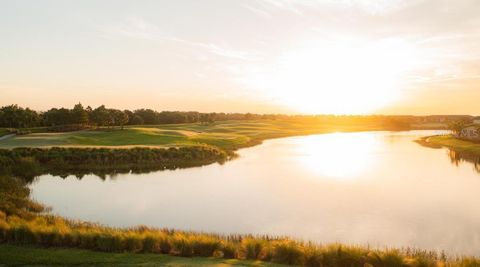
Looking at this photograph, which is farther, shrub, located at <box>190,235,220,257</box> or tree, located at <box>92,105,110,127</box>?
tree, located at <box>92,105,110,127</box>

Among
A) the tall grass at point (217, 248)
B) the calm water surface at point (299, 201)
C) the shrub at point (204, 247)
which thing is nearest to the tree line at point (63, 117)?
the calm water surface at point (299, 201)

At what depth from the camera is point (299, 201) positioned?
82.3 ft

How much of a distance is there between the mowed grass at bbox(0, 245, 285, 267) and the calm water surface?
682 cm

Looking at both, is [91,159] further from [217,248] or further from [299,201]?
[217,248]

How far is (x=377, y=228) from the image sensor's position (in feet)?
62.0

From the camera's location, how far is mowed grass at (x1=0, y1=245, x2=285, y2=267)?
10695 mm

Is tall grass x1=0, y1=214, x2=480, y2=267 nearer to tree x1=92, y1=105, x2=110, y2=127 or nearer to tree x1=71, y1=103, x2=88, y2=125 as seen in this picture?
tree x1=92, y1=105, x2=110, y2=127

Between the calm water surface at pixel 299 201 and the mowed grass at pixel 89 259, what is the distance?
682cm

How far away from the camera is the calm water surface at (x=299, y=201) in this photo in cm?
1850

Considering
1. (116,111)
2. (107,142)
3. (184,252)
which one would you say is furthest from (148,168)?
(116,111)

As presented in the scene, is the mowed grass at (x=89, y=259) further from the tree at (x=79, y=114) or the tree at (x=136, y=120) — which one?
the tree at (x=136, y=120)

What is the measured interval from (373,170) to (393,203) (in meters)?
16.1

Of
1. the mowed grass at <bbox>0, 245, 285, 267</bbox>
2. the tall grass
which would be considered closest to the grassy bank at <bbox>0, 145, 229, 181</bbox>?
the tall grass

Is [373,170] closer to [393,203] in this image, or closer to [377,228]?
[393,203]
